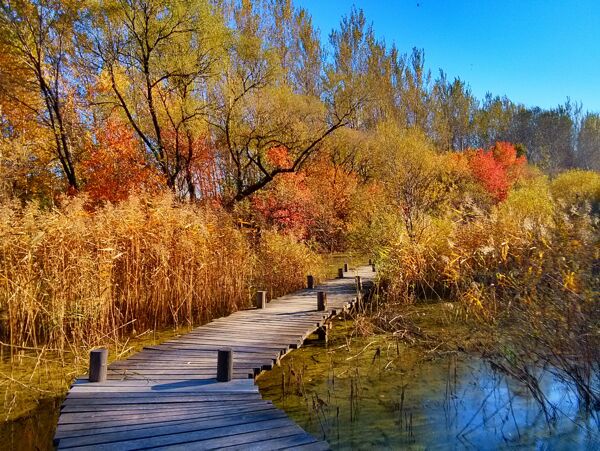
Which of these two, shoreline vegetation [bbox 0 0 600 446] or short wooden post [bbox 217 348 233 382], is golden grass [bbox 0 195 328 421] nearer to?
shoreline vegetation [bbox 0 0 600 446]

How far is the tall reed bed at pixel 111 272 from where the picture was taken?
5.98 m

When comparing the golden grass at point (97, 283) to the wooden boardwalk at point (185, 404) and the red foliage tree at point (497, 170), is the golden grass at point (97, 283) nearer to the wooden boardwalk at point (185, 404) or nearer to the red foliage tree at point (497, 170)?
the wooden boardwalk at point (185, 404)

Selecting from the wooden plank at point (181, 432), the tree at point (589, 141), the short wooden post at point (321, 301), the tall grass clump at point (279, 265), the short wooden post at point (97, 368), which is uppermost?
the tree at point (589, 141)

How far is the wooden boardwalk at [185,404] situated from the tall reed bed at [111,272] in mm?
1288

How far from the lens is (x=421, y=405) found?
476cm

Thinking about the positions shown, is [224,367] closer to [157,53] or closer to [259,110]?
[157,53]

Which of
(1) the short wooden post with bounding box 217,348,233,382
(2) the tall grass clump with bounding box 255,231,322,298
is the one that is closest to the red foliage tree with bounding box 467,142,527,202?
(2) the tall grass clump with bounding box 255,231,322,298

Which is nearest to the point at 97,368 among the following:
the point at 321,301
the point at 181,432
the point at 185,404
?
the point at 185,404

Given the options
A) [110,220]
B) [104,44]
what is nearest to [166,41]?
[104,44]

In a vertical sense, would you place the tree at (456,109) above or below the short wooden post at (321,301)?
above

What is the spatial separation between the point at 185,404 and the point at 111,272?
348 centimetres

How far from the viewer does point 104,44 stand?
13930mm

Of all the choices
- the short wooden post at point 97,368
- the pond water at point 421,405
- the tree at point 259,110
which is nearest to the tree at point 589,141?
the tree at point 259,110

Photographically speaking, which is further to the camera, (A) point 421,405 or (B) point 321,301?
(B) point 321,301
